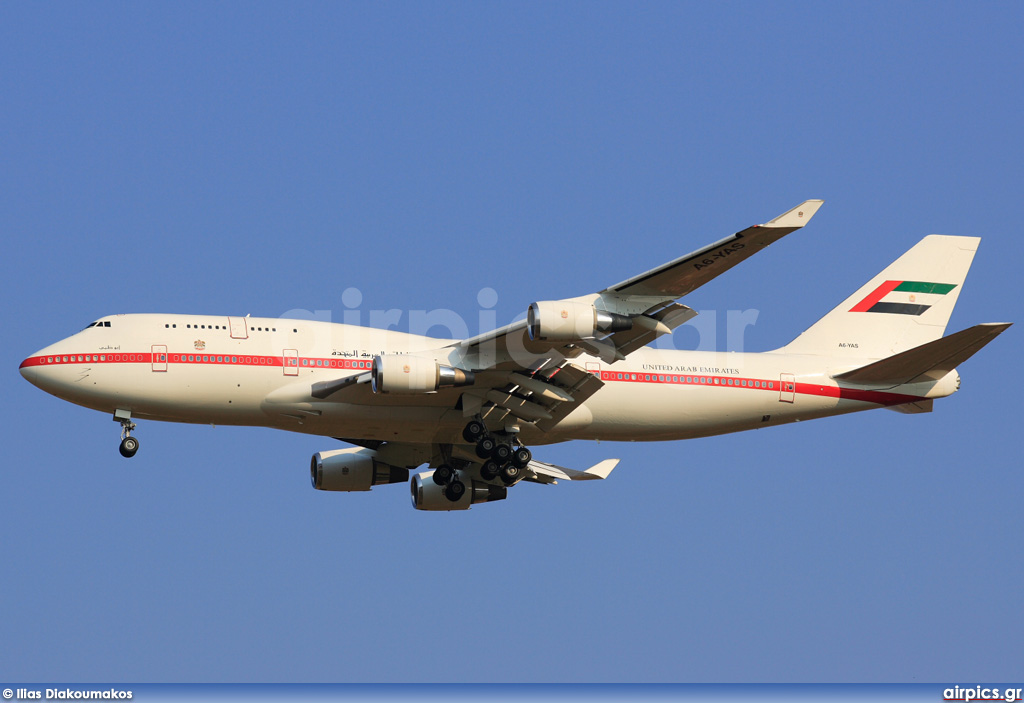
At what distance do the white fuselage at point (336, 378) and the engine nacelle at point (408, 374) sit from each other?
0.85m

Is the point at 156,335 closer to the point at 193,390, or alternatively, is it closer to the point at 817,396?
the point at 193,390

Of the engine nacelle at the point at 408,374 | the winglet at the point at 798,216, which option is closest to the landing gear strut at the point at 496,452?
the engine nacelle at the point at 408,374

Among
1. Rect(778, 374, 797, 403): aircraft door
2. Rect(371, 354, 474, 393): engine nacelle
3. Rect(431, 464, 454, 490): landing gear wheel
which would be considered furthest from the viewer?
Rect(431, 464, 454, 490): landing gear wheel

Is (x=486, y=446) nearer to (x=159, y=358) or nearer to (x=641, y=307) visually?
(x=641, y=307)

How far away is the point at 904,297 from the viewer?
121 feet

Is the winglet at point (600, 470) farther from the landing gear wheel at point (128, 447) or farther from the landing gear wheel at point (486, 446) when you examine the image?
the landing gear wheel at point (128, 447)

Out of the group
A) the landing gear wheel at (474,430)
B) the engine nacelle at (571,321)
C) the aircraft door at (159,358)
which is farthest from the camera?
the landing gear wheel at (474,430)

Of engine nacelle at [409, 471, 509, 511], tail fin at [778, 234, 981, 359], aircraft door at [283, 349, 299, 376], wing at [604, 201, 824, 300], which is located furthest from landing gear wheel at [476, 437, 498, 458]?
tail fin at [778, 234, 981, 359]

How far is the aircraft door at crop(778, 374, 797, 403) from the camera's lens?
3366 centimetres

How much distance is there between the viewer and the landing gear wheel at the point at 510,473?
→ 1264 inches

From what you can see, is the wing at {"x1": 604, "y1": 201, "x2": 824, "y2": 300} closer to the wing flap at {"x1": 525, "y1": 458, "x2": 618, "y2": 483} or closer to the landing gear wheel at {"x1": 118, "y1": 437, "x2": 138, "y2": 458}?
the wing flap at {"x1": 525, "y1": 458, "x2": 618, "y2": 483}

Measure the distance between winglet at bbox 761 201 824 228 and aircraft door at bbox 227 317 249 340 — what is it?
1477 centimetres

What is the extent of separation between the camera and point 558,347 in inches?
1109

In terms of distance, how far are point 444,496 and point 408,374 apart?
9007mm
